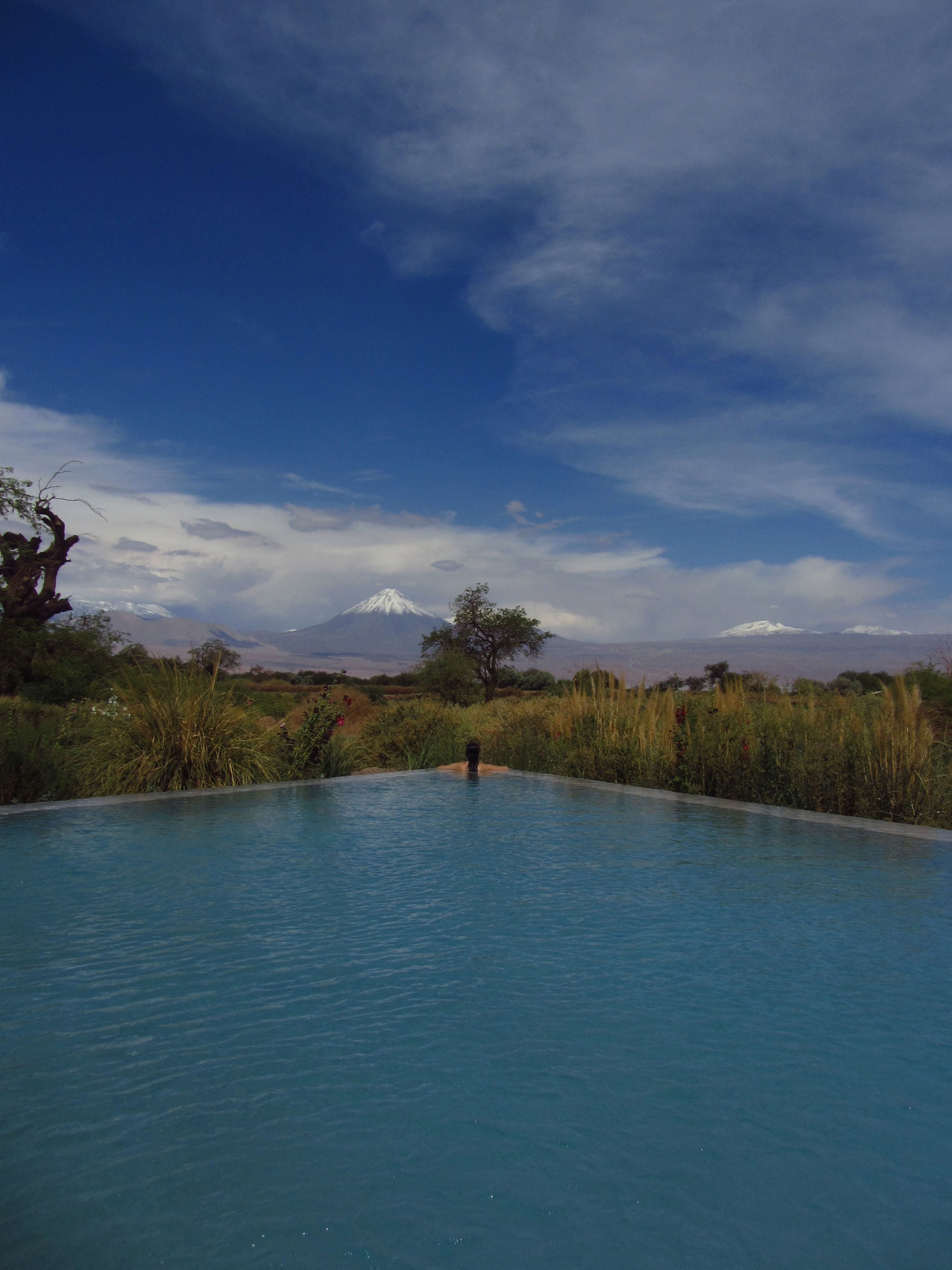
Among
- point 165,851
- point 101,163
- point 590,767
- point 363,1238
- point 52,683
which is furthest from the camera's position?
Answer: point 52,683

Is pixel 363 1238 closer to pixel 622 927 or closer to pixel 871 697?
pixel 622 927

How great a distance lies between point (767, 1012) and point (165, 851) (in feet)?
11.6

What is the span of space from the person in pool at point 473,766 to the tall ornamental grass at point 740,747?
58 centimetres

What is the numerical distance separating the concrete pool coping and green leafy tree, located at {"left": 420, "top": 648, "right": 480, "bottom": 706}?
15324mm

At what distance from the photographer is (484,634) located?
3070cm

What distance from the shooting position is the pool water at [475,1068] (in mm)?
1552

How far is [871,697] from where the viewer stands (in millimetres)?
9328

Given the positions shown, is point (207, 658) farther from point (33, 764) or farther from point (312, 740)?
point (33, 764)

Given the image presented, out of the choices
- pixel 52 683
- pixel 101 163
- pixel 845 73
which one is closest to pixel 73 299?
pixel 101 163

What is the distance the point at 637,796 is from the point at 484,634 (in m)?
23.9

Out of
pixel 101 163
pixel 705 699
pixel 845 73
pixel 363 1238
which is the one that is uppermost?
pixel 101 163

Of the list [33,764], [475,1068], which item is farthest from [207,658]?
[475,1068]

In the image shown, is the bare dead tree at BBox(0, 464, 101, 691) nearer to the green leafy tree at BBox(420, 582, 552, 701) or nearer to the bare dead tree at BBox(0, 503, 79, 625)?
the bare dead tree at BBox(0, 503, 79, 625)

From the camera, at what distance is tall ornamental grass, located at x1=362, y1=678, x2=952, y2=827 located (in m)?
5.89
